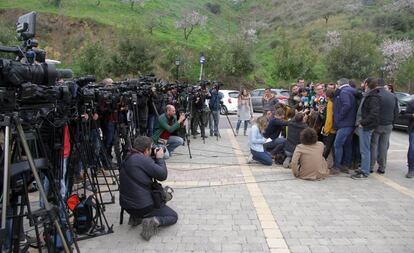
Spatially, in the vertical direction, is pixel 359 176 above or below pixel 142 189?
below

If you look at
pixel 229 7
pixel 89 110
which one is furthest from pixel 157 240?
pixel 229 7

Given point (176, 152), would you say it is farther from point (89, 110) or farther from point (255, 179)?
point (89, 110)

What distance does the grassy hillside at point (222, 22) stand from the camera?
145 feet

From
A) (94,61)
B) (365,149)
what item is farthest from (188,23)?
(365,149)

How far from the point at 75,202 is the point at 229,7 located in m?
84.6

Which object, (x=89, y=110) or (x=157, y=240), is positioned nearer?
(x=157, y=240)

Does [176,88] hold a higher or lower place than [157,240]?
higher

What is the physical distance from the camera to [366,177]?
8289mm

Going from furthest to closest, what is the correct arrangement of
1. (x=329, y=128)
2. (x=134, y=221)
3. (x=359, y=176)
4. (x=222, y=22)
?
(x=222, y=22) < (x=329, y=128) < (x=359, y=176) < (x=134, y=221)

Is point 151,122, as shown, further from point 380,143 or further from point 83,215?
point 83,215

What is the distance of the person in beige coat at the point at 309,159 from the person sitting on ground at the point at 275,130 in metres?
1.72

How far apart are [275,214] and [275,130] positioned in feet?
14.6

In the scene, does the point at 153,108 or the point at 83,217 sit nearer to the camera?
the point at 83,217

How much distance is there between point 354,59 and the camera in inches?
1483
